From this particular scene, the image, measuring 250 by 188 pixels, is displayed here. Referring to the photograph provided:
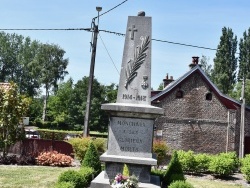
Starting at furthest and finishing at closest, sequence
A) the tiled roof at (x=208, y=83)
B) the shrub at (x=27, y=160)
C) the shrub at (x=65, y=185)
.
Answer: the tiled roof at (x=208, y=83)
the shrub at (x=27, y=160)
the shrub at (x=65, y=185)

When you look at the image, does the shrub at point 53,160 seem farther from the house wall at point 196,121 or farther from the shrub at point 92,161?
the house wall at point 196,121

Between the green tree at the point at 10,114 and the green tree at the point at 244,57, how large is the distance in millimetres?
47747

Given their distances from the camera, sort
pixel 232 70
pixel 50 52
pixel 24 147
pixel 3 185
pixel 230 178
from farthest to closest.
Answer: pixel 50 52 → pixel 232 70 → pixel 24 147 → pixel 230 178 → pixel 3 185

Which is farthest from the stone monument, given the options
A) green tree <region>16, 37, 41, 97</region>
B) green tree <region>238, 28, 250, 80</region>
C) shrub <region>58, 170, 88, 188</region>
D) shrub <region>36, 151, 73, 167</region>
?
green tree <region>16, 37, 41, 97</region>

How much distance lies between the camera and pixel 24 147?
861 inches

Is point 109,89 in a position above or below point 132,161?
above

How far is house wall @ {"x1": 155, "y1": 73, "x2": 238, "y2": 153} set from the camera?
1052 inches

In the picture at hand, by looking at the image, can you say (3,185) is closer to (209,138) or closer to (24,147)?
(24,147)

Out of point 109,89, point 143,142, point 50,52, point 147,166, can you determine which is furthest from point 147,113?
point 50,52

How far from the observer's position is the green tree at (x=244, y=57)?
199ft

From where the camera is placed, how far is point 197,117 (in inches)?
1061

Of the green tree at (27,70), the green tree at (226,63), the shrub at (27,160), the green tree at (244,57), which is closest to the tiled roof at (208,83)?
the shrub at (27,160)

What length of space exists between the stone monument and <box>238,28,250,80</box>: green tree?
5215 centimetres

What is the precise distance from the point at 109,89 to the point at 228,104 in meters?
33.6
